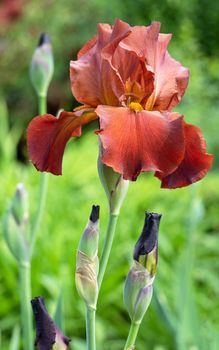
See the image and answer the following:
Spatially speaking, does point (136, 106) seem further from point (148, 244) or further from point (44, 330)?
point (44, 330)

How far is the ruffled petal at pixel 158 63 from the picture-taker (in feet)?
2.98

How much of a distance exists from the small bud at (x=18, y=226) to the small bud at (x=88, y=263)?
13.3 inches

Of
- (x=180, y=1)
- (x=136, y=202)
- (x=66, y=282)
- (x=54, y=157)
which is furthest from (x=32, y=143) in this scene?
(x=180, y=1)

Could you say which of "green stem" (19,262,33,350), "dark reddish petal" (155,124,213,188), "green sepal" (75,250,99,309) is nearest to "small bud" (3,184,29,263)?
"green stem" (19,262,33,350)

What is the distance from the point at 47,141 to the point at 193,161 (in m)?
0.19

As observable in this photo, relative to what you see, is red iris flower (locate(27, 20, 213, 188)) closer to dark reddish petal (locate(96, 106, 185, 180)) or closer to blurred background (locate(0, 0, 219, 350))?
dark reddish petal (locate(96, 106, 185, 180))

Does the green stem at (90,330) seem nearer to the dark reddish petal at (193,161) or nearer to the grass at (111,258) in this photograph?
the dark reddish petal at (193,161)

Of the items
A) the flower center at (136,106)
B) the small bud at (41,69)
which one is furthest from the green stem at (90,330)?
the small bud at (41,69)

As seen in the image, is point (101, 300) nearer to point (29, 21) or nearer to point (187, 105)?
point (187, 105)

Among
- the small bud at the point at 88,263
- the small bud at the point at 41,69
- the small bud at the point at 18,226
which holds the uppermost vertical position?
the small bud at the point at 41,69

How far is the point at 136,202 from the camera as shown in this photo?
293 cm

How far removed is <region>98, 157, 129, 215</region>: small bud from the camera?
919 millimetres

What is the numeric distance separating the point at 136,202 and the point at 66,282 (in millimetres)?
698

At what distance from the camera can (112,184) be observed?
93cm
